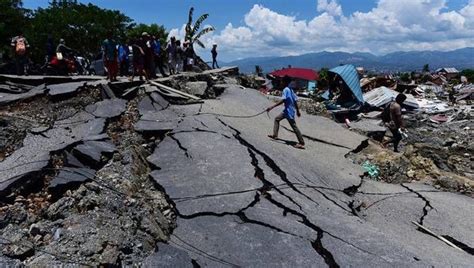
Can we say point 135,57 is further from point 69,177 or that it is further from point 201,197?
Answer: point 201,197

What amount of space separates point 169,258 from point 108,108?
5269mm

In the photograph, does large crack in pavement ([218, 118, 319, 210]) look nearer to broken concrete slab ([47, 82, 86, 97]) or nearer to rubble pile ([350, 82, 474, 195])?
rubble pile ([350, 82, 474, 195])

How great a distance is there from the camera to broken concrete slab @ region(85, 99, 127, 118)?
26.3ft

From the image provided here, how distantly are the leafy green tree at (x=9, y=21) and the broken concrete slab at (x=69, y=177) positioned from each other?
72.7 ft

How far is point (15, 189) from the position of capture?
472 centimetres

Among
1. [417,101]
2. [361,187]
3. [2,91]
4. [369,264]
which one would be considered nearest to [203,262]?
[369,264]

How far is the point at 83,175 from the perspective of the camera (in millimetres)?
4996

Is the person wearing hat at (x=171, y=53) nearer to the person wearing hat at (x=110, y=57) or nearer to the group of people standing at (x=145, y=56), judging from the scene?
the group of people standing at (x=145, y=56)

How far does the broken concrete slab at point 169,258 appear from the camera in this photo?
11.9 feet

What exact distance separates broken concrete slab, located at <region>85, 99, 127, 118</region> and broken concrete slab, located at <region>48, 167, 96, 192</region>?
9.59 feet

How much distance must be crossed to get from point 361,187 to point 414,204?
2.75ft

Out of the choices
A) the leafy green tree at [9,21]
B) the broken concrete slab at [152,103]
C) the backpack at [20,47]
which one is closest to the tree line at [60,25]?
the leafy green tree at [9,21]

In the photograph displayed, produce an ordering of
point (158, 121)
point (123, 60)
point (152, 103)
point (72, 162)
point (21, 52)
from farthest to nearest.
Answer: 1. point (123, 60)
2. point (21, 52)
3. point (152, 103)
4. point (158, 121)
5. point (72, 162)

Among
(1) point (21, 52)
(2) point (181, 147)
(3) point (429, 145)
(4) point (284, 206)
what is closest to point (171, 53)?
(1) point (21, 52)
